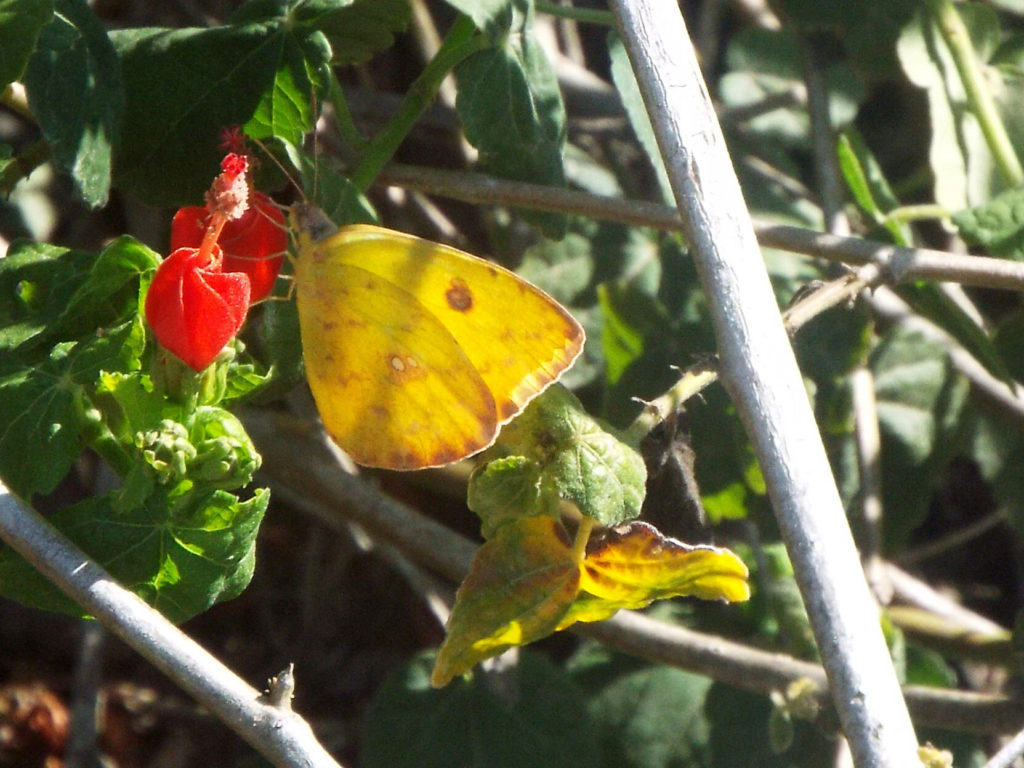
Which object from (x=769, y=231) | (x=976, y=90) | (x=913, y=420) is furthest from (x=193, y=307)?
(x=913, y=420)

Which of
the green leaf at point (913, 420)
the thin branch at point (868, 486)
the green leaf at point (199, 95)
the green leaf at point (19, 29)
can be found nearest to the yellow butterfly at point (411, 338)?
the green leaf at point (199, 95)

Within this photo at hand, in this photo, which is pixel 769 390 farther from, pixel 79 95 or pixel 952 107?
pixel 952 107

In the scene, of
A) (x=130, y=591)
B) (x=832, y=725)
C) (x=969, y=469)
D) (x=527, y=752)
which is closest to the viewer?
(x=130, y=591)

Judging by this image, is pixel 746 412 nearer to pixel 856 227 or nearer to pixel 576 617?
pixel 576 617

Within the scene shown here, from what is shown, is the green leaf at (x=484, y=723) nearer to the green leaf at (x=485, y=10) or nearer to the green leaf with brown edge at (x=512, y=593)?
the green leaf with brown edge at (x=512, y=593)

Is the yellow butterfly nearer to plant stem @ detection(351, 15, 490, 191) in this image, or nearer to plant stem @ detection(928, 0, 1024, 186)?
plant stem @ detection(351, 15, 490, 191)

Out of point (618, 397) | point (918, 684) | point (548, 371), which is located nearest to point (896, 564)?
point (918, 684)

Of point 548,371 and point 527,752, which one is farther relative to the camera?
point 527,752
